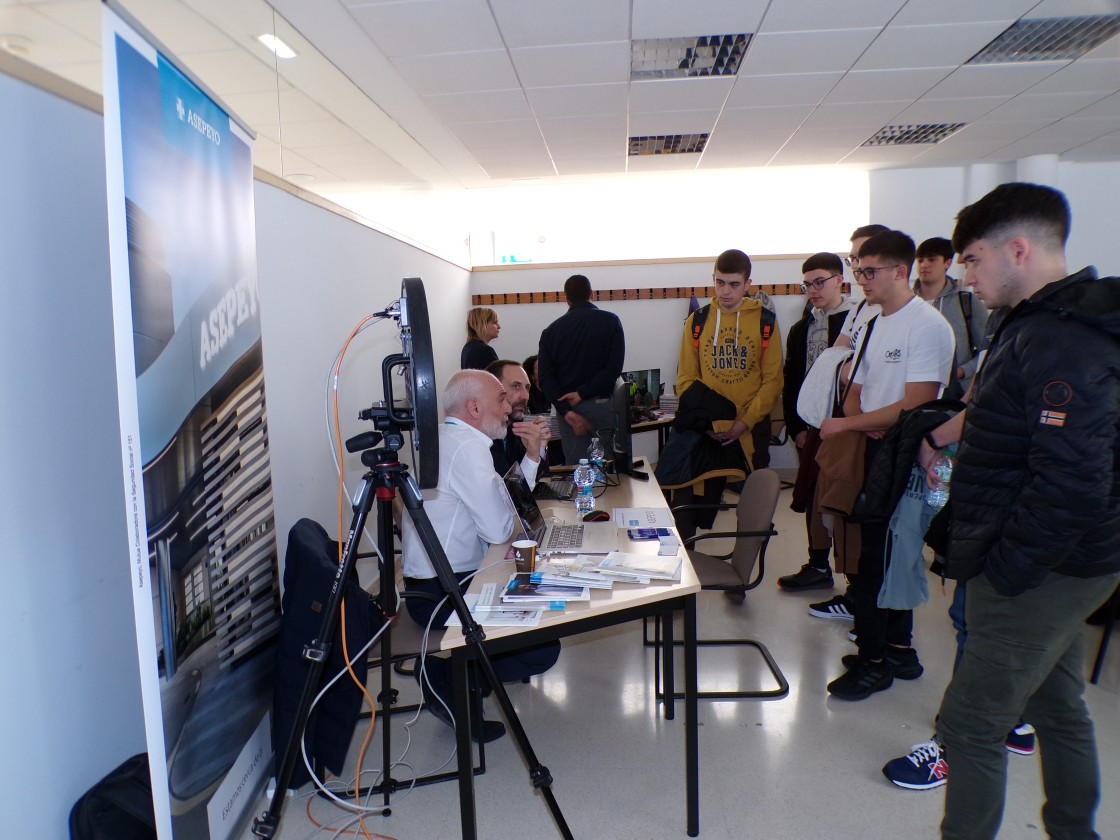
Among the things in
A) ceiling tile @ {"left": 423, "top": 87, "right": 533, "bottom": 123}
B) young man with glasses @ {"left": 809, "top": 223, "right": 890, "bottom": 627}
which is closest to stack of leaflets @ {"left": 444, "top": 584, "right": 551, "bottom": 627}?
young man with glasses @ {"left": 809, "top": 223, "right": 890, "bottom": 627}

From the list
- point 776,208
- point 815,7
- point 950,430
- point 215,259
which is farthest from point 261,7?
point 776,208

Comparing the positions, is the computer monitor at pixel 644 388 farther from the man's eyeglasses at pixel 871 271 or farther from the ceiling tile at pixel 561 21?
the man's eyeglasses at pixel 871 271

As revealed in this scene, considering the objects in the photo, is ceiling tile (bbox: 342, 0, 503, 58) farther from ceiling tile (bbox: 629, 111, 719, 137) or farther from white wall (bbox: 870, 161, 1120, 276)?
white wall (bbox: 870, 161, 1120, 276)

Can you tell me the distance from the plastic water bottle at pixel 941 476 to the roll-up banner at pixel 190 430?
202 cm

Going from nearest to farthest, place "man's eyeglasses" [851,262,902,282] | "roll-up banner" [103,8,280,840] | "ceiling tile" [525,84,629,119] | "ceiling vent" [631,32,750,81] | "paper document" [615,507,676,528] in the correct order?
"roll-up banner" [103,8,280,840], "paper document" [615,507,676,528], "man's eyeglasses" [851,262,902,282], "ceiling vent" [631,32,750,81], "ceiling tile" [525,84,629,119]

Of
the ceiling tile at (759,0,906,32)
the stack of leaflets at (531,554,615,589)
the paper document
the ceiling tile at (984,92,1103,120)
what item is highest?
the ceiling tile at (984,92,1103,120)

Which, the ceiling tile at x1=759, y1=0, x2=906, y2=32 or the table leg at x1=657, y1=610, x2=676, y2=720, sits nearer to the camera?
the table leg at x1=657, y1=610, x2=676, y2=720

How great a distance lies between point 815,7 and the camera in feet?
11.3

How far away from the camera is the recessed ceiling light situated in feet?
10.4

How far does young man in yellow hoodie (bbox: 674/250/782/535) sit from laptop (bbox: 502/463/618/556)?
1.52 m

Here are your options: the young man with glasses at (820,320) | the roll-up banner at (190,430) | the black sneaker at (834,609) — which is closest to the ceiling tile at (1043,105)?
the young man with glasses at (820,320)

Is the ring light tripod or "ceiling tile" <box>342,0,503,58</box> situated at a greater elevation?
"ceiling tile" <box>342,0,503,58</box>

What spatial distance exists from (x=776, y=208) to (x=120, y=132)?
23.0 feet

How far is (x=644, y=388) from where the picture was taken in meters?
5.21
